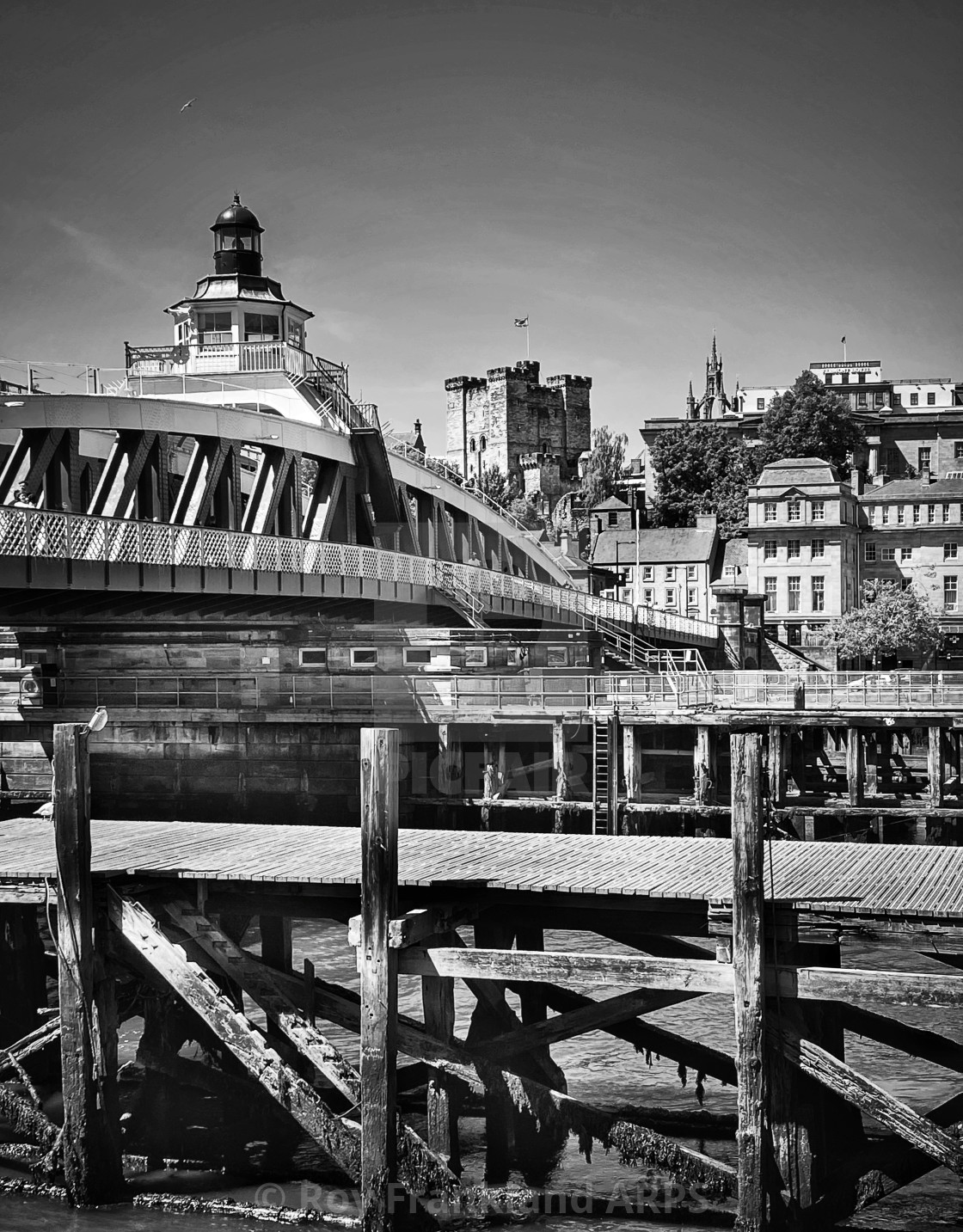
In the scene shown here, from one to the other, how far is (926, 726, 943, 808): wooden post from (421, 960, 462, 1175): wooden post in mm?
21547

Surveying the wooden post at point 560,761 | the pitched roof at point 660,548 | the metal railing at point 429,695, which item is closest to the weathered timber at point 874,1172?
the wooden post at point 560,761

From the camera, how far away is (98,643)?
45312 mm

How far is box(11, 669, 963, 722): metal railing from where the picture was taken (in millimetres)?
33219

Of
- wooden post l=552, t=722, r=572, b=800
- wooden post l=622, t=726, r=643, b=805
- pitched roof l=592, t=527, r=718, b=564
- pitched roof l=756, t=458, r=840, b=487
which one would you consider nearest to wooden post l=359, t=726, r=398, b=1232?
wooden post l=552, t=722, r=572, b=800

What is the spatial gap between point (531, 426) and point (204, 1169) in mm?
164432

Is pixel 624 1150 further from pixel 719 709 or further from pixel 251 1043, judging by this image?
pixel 719 709

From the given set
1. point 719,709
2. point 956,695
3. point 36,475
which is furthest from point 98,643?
point 956,695

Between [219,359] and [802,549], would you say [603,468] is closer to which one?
[802,549]

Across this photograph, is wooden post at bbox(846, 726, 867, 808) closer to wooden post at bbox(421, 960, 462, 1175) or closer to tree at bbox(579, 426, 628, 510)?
wooden post at bbox(421, 960, 462, 1175)

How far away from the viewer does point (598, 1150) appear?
14914mm

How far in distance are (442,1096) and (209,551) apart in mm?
17348

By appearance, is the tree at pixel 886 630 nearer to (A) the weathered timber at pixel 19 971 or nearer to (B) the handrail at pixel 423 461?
(B) the handrail at pixel 423 461

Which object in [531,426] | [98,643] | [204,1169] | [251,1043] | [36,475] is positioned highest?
[531,426]

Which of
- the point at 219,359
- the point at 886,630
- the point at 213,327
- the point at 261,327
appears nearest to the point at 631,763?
the point at 219,359
